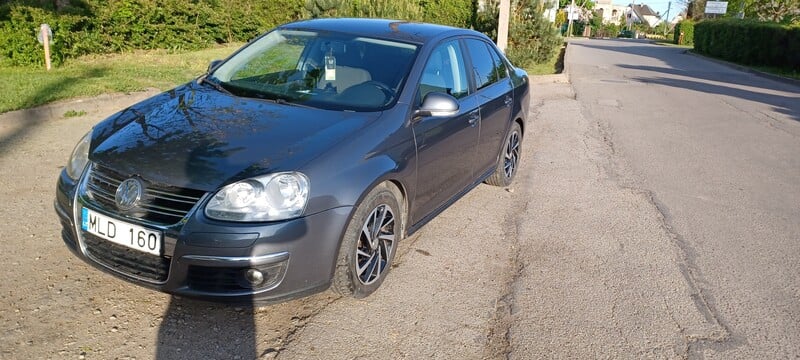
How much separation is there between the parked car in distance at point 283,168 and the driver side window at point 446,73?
0.02 metres

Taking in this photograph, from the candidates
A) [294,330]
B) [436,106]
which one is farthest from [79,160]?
[436,106]

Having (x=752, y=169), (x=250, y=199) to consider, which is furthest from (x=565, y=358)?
(x=752, y=169)

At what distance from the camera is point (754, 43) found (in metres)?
23.8

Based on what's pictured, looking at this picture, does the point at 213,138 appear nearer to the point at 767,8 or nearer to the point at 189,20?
the point at 189,20

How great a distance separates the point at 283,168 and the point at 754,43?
25.8 m

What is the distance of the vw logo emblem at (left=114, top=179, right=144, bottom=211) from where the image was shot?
3043 mm

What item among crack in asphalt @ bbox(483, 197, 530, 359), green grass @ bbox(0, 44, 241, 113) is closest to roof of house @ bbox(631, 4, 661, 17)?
green grass @ bbox(0, 44, 241, 113)

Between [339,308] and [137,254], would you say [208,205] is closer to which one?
[137,254]

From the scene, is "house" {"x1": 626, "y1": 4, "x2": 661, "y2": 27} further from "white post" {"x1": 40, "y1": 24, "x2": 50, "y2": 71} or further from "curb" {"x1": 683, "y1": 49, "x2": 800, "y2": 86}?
"white post" {"x1": 40, "y1": 24, "x2": 50, "y2": 71}

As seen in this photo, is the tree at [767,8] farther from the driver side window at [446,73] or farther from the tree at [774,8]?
the driver side window at [446,73]

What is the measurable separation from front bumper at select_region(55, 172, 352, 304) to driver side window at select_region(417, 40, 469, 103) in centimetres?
138

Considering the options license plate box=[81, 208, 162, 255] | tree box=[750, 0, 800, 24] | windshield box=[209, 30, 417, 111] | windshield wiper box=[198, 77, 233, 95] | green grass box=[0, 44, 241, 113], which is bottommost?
license plate box=[81, 208, 162, 255]

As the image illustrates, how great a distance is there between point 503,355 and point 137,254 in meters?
1.92

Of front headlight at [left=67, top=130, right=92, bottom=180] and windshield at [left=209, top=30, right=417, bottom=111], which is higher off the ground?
windshield at [left=209, top=30, right=417, bottom=111]
